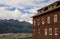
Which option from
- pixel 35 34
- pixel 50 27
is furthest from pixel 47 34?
pixel 35 34

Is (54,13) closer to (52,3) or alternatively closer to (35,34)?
(52,3)

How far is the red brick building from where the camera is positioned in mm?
45862

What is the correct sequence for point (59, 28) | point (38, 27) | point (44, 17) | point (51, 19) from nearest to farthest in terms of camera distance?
1. point (59, 28)
2. point (51, 19)
3. point (44, 17)
4. point (38, 27)

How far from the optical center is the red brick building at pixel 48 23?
45862 millimetres

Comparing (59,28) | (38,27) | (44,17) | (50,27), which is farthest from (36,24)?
(59,28)

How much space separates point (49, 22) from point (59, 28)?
582 centimetres

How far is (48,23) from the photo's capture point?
5038 cm

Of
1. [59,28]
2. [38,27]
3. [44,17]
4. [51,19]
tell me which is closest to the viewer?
[59,28]

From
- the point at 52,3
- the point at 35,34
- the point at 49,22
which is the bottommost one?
the point at 35,34

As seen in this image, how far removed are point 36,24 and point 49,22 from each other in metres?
10.3

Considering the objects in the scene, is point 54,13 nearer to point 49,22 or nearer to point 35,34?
point 49,22

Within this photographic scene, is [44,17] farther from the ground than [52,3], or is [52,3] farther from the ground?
[52,3]

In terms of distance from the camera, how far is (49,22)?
163 ft

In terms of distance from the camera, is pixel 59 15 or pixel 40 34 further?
pixel 40 34
